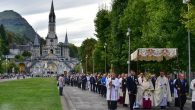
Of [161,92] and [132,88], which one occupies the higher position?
[132,88]

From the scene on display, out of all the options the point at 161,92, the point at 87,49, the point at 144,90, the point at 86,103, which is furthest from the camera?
the point at 87,49

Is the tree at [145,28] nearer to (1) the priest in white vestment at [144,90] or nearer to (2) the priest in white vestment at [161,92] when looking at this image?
(2) the priest in white vestment at [161,92]

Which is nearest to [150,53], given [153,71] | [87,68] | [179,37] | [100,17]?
[179,37]

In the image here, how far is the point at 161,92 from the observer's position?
3284cm

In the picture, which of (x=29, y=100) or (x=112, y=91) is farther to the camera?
(x=29, y=100)

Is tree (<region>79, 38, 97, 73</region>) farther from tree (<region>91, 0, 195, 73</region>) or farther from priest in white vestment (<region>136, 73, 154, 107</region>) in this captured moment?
priest in white vestment (<region>136, 73, 154, 107</region>)

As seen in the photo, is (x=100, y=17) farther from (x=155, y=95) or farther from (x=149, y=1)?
(x=155, y=95)

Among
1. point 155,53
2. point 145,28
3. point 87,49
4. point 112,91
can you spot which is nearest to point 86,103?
point 155,53

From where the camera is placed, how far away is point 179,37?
41656 mm

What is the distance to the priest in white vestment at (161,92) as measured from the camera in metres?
32.5

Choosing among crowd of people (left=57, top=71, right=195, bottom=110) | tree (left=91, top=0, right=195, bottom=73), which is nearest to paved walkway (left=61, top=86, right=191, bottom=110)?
crowd of people (left=57, top=71, right=195, bottom=110)

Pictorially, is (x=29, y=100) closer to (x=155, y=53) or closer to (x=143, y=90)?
(x=155, y=53)

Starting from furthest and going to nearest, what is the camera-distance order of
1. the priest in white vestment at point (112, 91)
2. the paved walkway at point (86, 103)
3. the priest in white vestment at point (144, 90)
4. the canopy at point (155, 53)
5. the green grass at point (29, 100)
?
the canopy at point (155, 53), the paved walkway at point (86, 103), the green grass at point (29, 100), the priest in white vestment at point (144, 90), the priest in white vestment at point (112, 91)

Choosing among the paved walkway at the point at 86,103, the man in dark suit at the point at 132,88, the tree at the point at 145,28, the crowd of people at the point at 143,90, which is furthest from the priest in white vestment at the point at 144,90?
the tree at the point at 145,28
